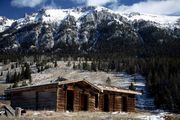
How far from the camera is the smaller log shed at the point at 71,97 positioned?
4209cm

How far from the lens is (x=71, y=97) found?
4750 centimetres

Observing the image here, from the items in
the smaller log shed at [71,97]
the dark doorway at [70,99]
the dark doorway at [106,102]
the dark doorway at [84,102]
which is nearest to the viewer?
the smaller log shed at [71,97]

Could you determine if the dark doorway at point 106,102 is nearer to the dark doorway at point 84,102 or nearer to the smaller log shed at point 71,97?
the smaller log shed at point 71,97

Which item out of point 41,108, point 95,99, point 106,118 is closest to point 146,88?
point 95,99

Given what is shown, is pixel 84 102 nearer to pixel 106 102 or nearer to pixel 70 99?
pixel 70 99

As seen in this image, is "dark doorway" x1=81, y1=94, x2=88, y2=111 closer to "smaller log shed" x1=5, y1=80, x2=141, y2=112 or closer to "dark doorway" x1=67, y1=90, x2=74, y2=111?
"smaller log shed" x1=5, y1=80, x2=141, y2=112

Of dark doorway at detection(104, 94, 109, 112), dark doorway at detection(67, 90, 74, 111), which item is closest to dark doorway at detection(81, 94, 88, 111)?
dark doorway at detection(67, 90, 74, 111)

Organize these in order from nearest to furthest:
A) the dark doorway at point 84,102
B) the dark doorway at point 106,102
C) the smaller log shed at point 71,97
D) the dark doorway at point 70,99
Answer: the smaller log shed at point 71,97 < the dark doorway at point 70,99 < the dark doorway at point 84,102 < the dark doorway at point 106,102

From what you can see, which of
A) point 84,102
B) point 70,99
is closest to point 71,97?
point 70,99

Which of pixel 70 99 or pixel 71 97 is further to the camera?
pixel 70 99

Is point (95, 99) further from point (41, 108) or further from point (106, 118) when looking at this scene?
point (106, 118)

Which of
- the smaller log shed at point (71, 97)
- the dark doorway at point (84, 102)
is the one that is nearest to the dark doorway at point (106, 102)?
the smaller log shed at point (71, 97)

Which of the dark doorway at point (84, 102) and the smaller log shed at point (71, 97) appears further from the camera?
the dark doorway at point (84, 102)

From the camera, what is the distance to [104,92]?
50.4 metres
